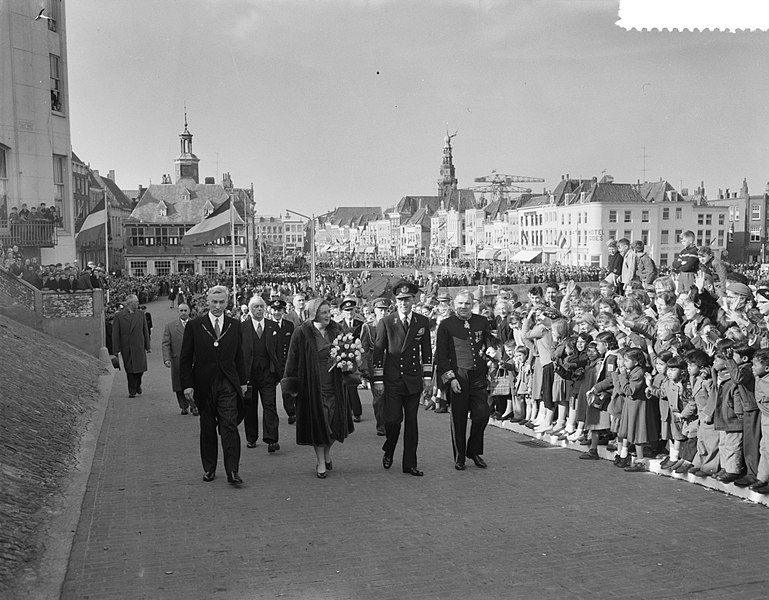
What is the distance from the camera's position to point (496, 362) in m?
12.5

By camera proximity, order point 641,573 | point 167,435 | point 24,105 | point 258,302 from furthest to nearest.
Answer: point 24,105
point 167,435
point 258,302
point 641,573

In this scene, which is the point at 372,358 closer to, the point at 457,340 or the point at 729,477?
the point at 457,340

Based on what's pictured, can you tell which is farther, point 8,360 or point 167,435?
point 8,360

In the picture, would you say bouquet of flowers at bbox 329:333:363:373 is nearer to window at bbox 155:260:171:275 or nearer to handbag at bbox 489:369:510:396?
handbag at bbox 489:369:510:396

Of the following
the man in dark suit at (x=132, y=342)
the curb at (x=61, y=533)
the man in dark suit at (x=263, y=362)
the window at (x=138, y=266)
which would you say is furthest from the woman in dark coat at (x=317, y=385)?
the window at (x=138, y=266)

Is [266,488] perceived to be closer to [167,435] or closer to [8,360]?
[167,435]

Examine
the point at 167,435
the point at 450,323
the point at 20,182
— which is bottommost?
the point at 167,435

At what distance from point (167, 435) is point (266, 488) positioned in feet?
12.5

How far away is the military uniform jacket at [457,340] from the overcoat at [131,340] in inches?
336

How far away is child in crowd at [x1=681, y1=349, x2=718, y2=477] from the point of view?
8.48m

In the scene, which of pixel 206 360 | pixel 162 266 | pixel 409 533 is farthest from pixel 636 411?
pixel 162 266

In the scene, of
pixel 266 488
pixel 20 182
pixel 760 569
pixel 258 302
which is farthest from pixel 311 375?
pixel 20 182

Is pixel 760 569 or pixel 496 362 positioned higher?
pixel 496 362

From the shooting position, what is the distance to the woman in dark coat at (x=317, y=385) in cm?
908
